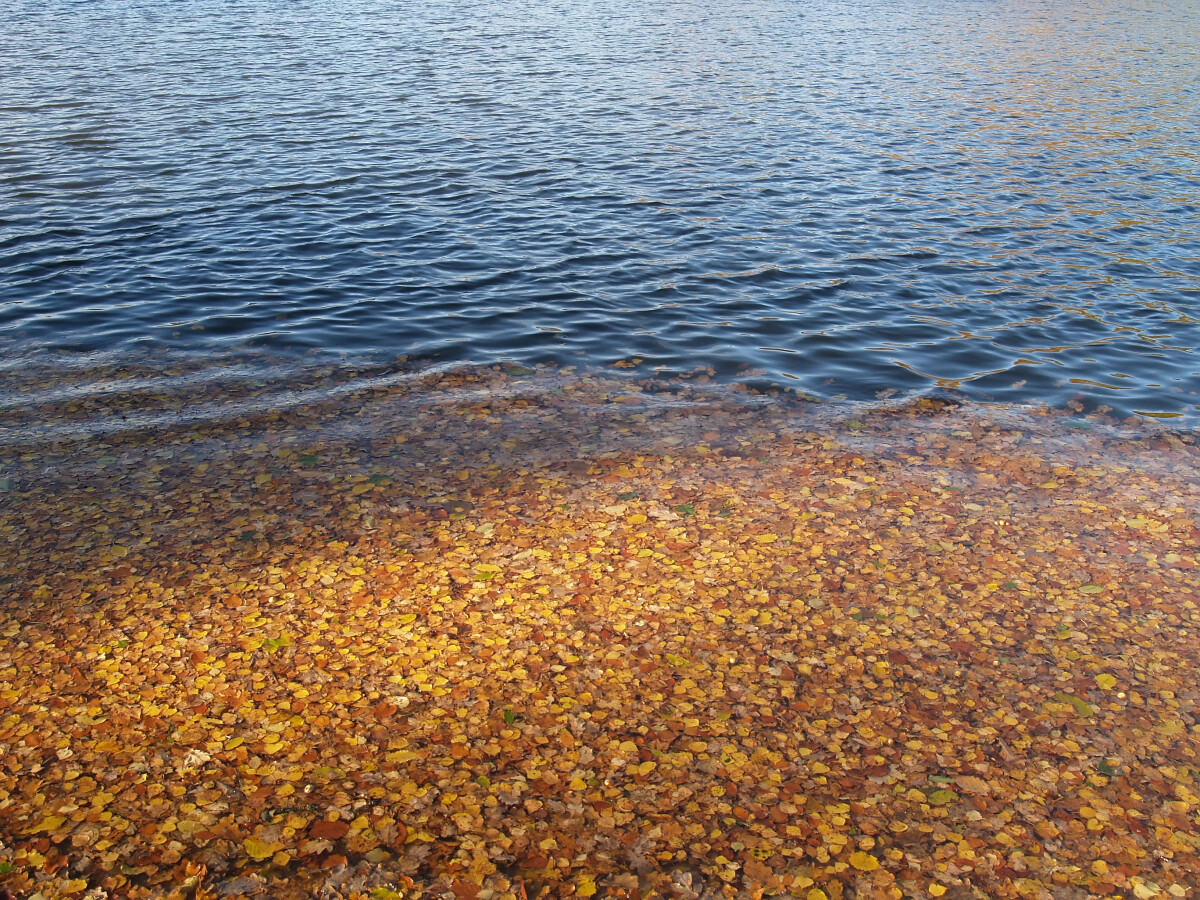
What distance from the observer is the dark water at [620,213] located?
467 inches

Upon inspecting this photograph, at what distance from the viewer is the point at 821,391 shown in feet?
35.6

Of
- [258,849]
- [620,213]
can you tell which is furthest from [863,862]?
[620,213]

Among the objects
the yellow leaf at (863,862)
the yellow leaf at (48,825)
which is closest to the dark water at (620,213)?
the yellow leaf at (863,862)

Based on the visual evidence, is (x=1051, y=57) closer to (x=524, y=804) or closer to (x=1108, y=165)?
(x=1108, y=165)

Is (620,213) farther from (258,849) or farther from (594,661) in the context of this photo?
(258,849)

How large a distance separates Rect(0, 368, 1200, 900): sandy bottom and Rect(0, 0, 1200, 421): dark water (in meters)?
2.32

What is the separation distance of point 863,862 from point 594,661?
7.03 ft

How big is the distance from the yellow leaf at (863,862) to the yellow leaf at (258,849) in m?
3.04

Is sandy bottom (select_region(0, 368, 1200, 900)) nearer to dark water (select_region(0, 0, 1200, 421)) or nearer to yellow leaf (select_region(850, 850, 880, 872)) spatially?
yellow leaf (select_region(850, 850, 880, 872))

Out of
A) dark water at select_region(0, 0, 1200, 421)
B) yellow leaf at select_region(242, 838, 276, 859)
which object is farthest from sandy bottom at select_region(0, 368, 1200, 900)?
dark water at select_region(0, 0, 1200, 421)

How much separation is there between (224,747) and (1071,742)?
512 cm

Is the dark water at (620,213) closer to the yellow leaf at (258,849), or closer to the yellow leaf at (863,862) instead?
the yellow leaf at (863,862)

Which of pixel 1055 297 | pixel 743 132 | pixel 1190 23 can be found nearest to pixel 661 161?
pixel 743 132

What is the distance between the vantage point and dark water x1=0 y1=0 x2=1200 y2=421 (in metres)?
11.9
